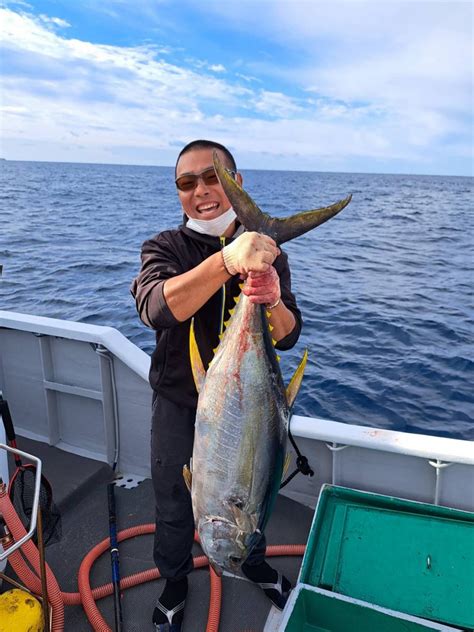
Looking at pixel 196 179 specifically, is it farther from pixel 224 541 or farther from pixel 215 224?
pixel 224 541

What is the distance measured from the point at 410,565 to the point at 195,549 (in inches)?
50.5

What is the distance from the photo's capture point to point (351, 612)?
2234 mm

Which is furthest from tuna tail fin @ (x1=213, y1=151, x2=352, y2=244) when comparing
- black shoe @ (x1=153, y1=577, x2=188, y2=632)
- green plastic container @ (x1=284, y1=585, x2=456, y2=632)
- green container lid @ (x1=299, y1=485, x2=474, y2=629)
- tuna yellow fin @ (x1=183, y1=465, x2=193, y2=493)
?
black shoe @ (x1=153, y1=577, x2=188, y2=632)

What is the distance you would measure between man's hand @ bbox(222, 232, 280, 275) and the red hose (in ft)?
5.25

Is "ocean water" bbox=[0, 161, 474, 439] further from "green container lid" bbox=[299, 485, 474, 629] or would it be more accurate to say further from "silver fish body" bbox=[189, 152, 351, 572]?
"silver fish body" bbox=[189, 152, 351, 572]

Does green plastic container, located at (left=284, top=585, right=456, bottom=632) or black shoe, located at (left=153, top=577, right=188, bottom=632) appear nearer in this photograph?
green plastic container, located at (left=284, top=585, right=456, bottom=632)

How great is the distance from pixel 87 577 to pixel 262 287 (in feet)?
7.03

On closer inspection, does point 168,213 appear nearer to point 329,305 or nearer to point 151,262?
point 329,305

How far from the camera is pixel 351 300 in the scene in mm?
11812

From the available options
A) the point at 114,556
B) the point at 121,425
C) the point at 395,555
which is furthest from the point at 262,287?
the point at 121,425

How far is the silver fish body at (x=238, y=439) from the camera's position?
1766 mm

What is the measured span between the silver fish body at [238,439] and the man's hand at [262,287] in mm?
168

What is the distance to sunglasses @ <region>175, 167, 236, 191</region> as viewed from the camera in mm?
2031

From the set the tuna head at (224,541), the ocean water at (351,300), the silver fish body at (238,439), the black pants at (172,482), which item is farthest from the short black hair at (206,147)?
the ocean water at (351,300)
